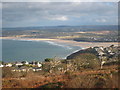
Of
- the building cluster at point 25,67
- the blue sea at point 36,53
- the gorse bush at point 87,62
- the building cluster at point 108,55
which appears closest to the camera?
the gorse bush at point 87,62

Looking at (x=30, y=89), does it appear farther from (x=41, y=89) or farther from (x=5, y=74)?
(x=5, y=74)

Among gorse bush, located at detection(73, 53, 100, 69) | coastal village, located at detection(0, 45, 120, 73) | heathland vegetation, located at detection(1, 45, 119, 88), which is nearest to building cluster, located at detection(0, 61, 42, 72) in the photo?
coastal village, located at detection(0, 45, 120, 73)

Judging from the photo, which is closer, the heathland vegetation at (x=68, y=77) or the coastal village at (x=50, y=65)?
the heathland vegetation at (x=68, y=77)

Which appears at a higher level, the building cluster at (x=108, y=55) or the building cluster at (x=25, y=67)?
the building cluster at (x=108, y=55)

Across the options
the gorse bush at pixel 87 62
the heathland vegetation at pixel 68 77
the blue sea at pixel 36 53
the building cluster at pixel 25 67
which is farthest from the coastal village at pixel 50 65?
the blue sea at pixel 36 53

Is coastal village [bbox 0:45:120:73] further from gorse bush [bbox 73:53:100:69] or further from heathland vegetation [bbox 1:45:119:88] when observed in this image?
heathland vegetation [bbox 1:45:119:88]

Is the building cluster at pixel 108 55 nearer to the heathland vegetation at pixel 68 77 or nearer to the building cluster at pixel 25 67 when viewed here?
the building cluster at pixel 25 67

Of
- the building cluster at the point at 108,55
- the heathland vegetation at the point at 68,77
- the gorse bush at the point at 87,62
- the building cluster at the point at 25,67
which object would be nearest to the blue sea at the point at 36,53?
the building cluster at the point at 108,55

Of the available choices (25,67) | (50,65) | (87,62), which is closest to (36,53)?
(25,67)

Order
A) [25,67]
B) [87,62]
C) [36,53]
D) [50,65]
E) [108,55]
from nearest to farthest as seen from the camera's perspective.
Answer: [50,65], [87,62], [25,67], [108,55], [36,53]

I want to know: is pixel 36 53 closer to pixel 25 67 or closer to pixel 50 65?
pixel 25 67

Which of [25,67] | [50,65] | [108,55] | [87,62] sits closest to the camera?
[50,65]

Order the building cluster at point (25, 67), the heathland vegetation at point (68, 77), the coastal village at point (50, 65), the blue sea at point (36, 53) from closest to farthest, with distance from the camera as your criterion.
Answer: the heathland vegetation at point (68, 77), the coastal village at point (50, 65), the building cluster at point (25, 67), the blue sea at point (36, 53)
